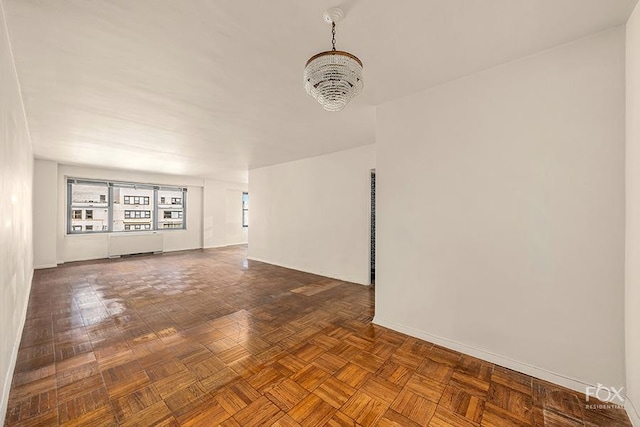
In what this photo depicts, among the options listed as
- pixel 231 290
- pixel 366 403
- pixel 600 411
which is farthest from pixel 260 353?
pixel 600 411

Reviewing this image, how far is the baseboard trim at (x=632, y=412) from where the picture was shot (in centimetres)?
138

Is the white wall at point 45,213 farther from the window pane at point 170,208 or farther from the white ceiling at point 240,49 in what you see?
the white ceiling at point 240,49

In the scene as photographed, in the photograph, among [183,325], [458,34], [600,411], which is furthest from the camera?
[183,325]

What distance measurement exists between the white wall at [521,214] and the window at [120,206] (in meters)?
7.71

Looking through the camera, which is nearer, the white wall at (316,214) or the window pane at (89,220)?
the white wall at (316,214)

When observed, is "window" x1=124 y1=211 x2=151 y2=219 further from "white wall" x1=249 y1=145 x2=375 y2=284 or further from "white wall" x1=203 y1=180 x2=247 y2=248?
"white wall" x1=249 y1=145 x2=375 y2=284

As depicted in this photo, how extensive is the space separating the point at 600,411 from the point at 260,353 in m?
2.31

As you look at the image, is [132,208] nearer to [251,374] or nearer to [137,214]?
[137,214]

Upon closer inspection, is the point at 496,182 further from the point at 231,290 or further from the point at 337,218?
the point at 231,290

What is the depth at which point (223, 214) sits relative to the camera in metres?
8.91

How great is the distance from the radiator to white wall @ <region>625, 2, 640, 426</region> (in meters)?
8.94

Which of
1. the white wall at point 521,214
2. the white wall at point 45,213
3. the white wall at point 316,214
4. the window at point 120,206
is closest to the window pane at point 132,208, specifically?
the window at point 120,206

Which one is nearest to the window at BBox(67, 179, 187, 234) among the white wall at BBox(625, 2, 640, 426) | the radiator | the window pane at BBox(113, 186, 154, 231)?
the window pane at BBox(113, 186, 154, 231)

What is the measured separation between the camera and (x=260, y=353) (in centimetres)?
217
